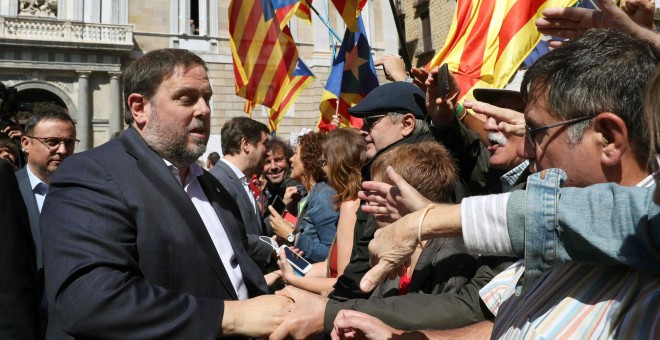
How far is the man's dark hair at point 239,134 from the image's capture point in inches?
215

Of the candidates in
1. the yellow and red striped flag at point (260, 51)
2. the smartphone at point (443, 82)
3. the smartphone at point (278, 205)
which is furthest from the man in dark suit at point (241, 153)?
the yellow and red striped flag at point (260, 51)

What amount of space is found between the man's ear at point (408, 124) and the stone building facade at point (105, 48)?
1695 centimetres

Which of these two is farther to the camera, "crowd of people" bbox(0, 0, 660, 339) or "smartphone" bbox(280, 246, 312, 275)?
"smartphone" bbox(280, 246, 312, 275)

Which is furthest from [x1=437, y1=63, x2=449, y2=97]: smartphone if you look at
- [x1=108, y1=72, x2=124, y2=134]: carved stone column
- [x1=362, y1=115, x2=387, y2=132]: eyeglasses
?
[x1=108, y1=72, x2=124, y2=134]: carved stone column

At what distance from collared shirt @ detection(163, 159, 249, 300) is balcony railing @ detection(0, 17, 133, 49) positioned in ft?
62.3

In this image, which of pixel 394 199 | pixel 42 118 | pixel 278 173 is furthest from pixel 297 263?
pixel 278 173

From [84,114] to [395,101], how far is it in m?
18.8

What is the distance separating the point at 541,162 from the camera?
1545 mm

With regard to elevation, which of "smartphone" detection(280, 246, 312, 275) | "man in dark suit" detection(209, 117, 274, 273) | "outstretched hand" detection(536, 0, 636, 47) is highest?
"outstretched hand" detection(536, 0, 636, 47)

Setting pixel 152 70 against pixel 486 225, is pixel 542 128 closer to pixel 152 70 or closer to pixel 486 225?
pixel 486 225

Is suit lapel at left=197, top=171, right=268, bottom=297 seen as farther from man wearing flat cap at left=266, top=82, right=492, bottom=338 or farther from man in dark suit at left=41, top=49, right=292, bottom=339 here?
man wearing flat cap at left=266, top=82, right=492, bottom=338

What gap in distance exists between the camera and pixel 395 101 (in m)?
3.40

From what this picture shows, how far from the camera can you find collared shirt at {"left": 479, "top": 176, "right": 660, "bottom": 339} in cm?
117

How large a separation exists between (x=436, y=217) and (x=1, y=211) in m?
1.96
